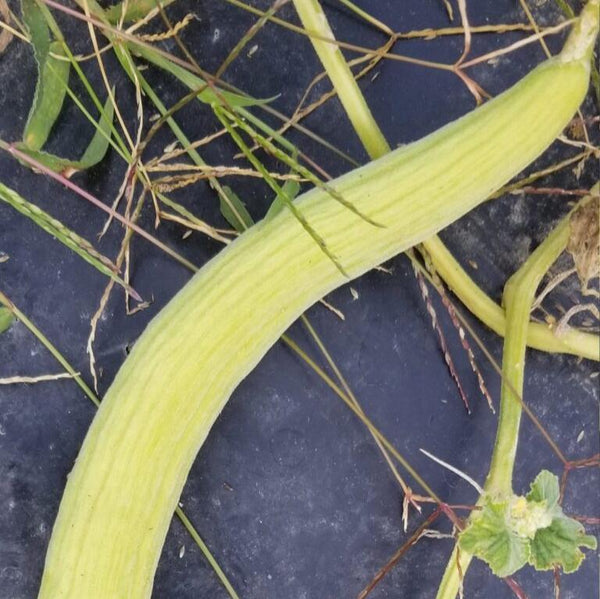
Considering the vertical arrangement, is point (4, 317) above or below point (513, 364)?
above

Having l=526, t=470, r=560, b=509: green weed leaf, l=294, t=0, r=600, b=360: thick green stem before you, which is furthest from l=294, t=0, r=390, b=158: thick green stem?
l=526, t=470, r=560, b=509: green weed leaf

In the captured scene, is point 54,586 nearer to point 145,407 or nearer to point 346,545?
point 145,407

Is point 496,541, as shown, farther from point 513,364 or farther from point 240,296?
point 240,296

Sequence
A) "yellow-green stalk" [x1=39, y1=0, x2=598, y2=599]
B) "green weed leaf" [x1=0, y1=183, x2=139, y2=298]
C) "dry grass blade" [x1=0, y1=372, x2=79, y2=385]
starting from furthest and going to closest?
"dry grass blade" [x1=0, y1=372, x2=79, y2=385] < "yellow-green stalk" [x1=39, y1=0, x2=598, y2=599] < "green weed leaf" [x1=0, y1=183, x2=139, y2=298]

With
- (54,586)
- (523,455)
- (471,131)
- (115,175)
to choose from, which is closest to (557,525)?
(523,455)

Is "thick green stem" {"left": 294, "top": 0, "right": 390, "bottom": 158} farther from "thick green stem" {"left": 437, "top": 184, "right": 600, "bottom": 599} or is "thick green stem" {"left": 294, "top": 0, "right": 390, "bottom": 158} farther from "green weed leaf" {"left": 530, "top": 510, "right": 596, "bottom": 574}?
"green weed leaf" {"left": 530, "top": 510, "right": 596, "bottom": 574}

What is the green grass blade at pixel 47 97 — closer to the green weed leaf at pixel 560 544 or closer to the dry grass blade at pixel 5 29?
the dry grass blade at pixel 5 29

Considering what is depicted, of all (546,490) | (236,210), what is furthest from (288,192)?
(546,490)

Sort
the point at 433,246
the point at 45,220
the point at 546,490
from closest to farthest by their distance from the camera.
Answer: the point at 45,220 → the point at 546,490 → the point at 433,246
